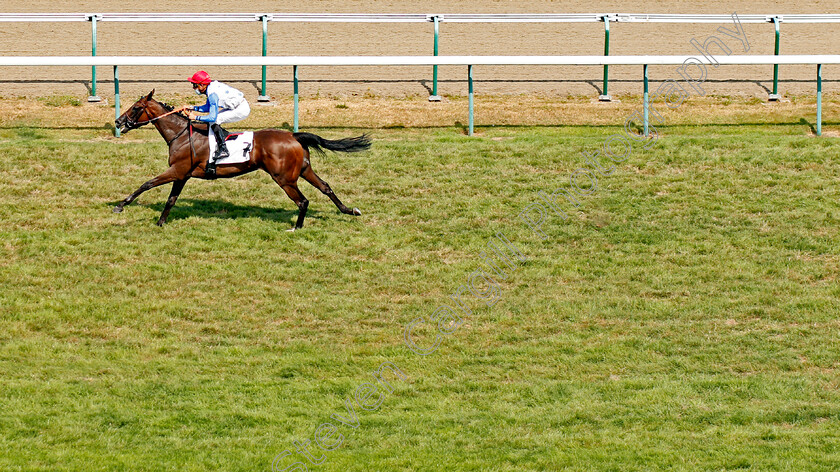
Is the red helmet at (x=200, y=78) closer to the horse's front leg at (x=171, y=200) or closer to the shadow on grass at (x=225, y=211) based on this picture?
the horse's front leg at (x=171, y=200)

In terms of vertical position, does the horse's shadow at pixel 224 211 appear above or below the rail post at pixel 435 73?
below

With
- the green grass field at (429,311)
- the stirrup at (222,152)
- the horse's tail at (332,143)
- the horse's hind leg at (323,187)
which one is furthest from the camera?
the horse's hind leg at (323,187)

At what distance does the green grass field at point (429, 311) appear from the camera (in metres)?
6.96

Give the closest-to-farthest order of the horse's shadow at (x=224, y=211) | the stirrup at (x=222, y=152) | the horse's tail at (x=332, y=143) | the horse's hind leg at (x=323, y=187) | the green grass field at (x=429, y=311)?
the green grass field at (x=429, y=311), the stirrup at (x=222, y=152), the horse's tail at (x=332, y=143), the horse's hind leg at (x=323, y=187), the horse's shadow at (x=224, y=211)

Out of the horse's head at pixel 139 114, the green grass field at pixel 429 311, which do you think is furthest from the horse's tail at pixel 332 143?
the horse's head at pixel 139 114

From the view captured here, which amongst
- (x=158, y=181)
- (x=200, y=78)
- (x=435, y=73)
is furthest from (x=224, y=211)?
(x=435, y=73)

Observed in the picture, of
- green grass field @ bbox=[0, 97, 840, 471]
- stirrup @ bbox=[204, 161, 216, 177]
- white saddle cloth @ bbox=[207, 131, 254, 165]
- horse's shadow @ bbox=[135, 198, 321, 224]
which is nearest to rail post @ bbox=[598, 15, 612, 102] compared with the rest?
green grass field @ bbox=[0, 97, 840, 471]

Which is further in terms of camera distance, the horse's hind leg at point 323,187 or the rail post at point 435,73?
the rail post at point 435,73

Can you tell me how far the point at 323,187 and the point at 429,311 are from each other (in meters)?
2.47

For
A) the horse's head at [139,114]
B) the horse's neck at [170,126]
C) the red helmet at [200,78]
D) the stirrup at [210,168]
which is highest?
the red helmet at [200,78]

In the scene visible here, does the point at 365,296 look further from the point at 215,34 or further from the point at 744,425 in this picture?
the point at 215,34

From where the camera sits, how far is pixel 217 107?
1067cm

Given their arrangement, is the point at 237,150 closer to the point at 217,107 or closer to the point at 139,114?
the point at 217,107

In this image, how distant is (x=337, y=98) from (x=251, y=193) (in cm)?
346
